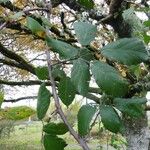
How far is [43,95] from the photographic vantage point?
48 centimetres

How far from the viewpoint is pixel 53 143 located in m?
0.47

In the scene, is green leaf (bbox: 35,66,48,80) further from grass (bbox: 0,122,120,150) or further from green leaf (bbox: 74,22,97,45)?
grass (bbox: 0,122,120,150)

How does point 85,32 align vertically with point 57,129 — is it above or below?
above

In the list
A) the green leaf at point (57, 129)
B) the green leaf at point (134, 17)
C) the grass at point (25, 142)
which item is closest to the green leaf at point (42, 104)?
the green leaf at point (57, 129)

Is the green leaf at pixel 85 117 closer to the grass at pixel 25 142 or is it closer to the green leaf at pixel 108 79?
the green leaf at pixel 108 79

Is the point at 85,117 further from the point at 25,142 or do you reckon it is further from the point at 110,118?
the point at 25,142

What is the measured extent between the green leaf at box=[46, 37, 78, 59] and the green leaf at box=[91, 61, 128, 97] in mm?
31

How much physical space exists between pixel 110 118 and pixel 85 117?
0.10 ft

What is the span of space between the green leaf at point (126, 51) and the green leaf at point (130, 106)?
0.17 feet

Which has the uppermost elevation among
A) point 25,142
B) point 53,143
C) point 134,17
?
point 134,17

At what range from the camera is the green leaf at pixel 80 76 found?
45cm

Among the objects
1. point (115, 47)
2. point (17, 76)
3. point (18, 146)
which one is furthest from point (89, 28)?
point (18, 146)

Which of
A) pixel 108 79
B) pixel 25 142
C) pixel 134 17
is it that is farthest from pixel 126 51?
pixel 25 142

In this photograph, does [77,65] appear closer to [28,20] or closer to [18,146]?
[28,20]
